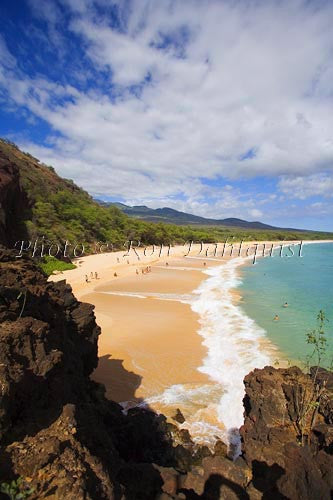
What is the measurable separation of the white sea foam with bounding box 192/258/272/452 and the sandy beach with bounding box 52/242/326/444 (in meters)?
0.34

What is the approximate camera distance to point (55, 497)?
3561 mm

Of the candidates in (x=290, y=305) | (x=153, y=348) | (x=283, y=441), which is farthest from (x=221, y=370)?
(x=290, y=305)

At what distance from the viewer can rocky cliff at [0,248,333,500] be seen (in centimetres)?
404

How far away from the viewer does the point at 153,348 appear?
15086 millimetres

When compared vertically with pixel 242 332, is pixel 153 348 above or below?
below

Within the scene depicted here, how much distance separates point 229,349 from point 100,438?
11383 millimetres

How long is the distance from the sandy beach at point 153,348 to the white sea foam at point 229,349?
336 millimetres

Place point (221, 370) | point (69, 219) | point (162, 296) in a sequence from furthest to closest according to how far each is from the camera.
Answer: point (69, 219) → point (162, 296) → point (221, 370)

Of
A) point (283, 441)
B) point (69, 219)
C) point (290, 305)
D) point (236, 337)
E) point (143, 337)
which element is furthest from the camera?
point (69, 219)

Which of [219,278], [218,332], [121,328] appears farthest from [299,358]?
[219,278]

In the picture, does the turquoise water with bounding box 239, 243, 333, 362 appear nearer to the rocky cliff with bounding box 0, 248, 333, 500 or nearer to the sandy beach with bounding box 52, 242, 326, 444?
the sandy beach with bounding box 52, 242, 326, 444

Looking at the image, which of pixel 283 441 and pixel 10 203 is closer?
pixel 283 441

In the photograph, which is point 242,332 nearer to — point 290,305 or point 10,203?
point 290,305

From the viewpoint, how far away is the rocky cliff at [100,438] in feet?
13.3
